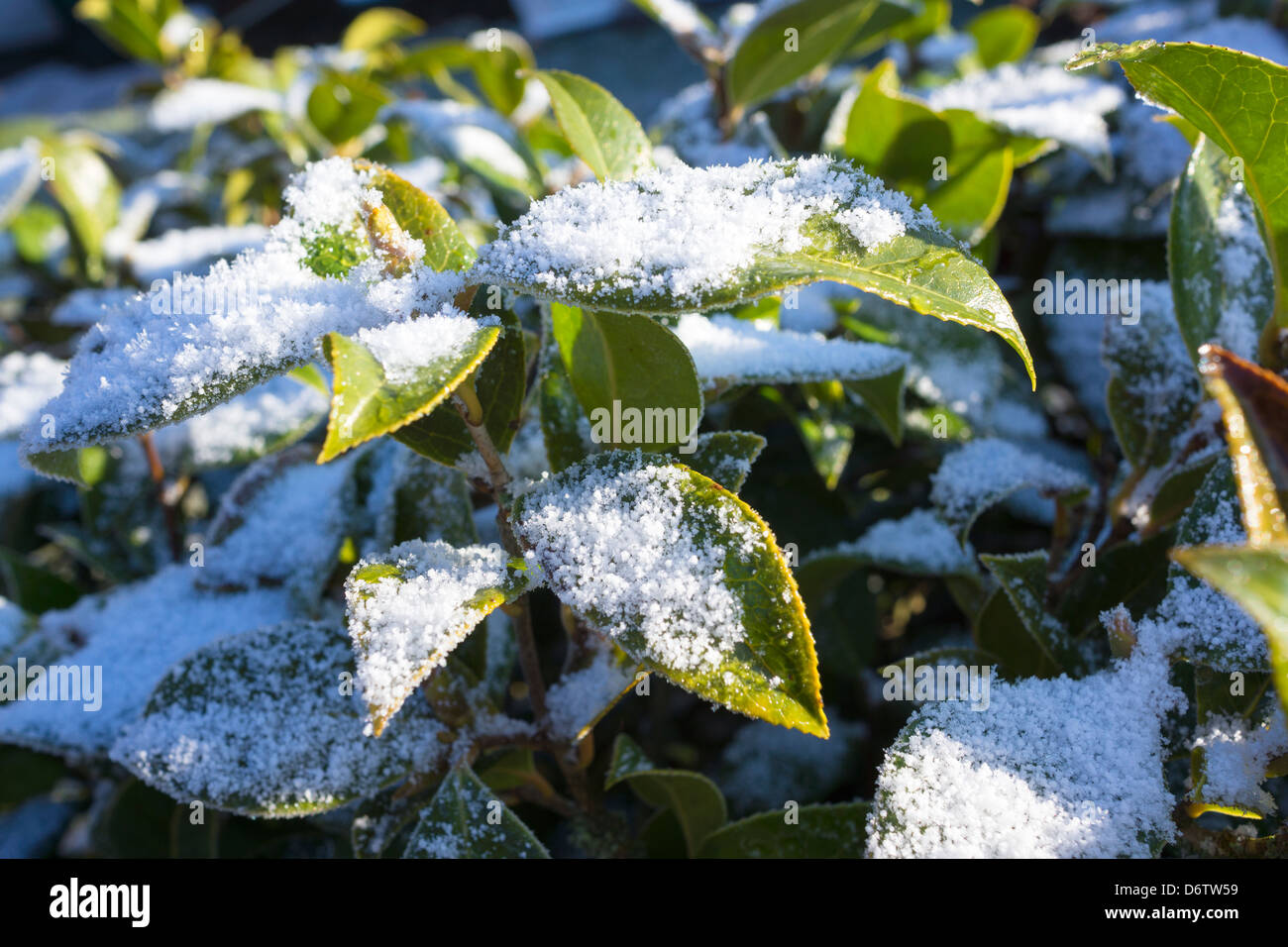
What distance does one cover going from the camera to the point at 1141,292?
1.07 m

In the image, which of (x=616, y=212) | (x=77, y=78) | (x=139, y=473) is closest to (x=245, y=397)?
(x=139, y=473)

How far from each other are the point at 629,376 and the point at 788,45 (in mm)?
735

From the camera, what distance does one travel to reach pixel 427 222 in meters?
0.76

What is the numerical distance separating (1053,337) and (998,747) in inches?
32.1

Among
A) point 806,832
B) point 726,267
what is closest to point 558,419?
point 726,267

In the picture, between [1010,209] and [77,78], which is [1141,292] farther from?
[77,78]

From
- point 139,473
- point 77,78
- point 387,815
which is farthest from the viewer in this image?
point 77,78

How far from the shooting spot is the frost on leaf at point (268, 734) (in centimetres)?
80

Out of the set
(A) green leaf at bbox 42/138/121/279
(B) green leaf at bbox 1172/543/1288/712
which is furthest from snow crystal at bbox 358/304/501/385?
(A) green leaf at bbox 42/138/121/279

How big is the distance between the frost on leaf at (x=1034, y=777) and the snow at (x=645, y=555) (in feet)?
0.58

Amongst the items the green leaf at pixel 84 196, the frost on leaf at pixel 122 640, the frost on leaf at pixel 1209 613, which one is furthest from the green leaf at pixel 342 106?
the frost on leaf at pixel 1209 613

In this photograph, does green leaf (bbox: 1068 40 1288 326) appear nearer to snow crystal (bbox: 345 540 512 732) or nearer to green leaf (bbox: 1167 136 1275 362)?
green leaf (bbox: 1167 136 1275 362)

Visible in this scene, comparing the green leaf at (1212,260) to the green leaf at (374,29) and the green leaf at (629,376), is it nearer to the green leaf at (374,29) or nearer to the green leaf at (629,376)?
the green leaf at (629,376)

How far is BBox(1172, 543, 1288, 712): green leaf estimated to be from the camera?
0.46 metres
